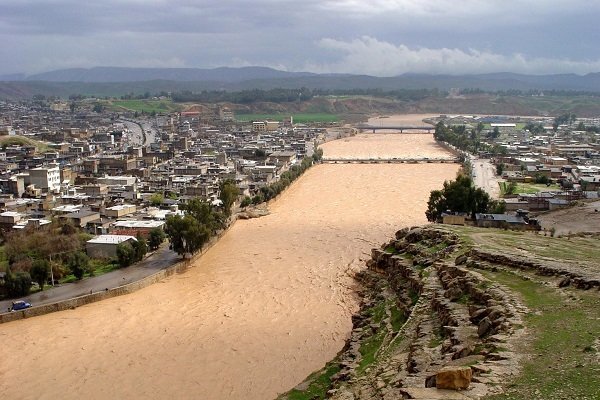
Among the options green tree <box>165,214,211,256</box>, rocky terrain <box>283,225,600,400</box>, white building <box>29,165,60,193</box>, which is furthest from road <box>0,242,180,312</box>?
white building <box>29,165,60,193</box>

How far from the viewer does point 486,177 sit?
171 feet

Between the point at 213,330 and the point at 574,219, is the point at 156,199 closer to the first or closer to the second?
the point at 213,330

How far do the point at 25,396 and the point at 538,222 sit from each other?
24.4 metres

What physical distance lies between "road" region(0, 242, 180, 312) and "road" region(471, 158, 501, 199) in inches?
956

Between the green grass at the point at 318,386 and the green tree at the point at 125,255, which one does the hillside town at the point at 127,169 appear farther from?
the green grass at the point at 318,386

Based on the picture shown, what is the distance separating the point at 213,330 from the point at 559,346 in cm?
1127

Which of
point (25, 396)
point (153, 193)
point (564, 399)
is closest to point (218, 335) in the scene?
point (25, 396)

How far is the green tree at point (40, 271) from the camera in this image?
23.3 m

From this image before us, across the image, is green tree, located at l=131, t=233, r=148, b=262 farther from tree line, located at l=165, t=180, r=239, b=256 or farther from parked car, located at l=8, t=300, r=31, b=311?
parked car, located at l=8, t=300, r=31, b=311

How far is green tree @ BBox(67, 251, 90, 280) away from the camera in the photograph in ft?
81.1

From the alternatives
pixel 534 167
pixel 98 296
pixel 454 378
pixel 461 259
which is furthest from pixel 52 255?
pixel 534 167

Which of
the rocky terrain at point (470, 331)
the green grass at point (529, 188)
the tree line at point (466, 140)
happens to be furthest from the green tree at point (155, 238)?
the tree line at point (466, 140)

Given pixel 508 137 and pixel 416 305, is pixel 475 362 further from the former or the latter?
pixel 508 137

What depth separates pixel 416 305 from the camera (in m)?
17.2
